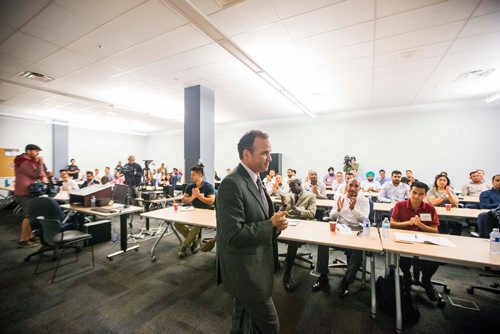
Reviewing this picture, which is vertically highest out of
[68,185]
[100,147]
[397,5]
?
[397,5]

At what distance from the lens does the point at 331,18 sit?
2.85 m

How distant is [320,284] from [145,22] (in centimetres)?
415

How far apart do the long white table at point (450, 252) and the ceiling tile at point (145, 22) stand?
12.0 feet

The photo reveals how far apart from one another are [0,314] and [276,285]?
3018mm

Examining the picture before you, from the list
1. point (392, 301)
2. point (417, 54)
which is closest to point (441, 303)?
point (392, 301)

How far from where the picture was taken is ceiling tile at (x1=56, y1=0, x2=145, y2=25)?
2.58 meters

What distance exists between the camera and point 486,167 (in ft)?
22.6

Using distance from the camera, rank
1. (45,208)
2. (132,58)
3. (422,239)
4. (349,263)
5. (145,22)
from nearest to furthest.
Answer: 1. (422,239)
2. (349,263)
3. (145,22)
4. (45,208)
5. (132,58)

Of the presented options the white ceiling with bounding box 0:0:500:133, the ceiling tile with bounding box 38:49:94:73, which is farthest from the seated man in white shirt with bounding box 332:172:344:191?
the ceiling tile with bounding box 38:49:94:73

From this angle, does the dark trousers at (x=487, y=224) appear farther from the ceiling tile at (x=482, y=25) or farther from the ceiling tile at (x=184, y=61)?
the ceiling tile at (x=184, y=61)

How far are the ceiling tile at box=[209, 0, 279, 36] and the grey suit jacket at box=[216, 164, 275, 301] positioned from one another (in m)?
2.32

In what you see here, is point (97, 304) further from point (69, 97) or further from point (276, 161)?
point (276, 161)

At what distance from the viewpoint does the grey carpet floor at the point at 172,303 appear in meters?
2.15

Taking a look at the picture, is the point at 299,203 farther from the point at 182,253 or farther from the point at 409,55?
the point at 409,55
